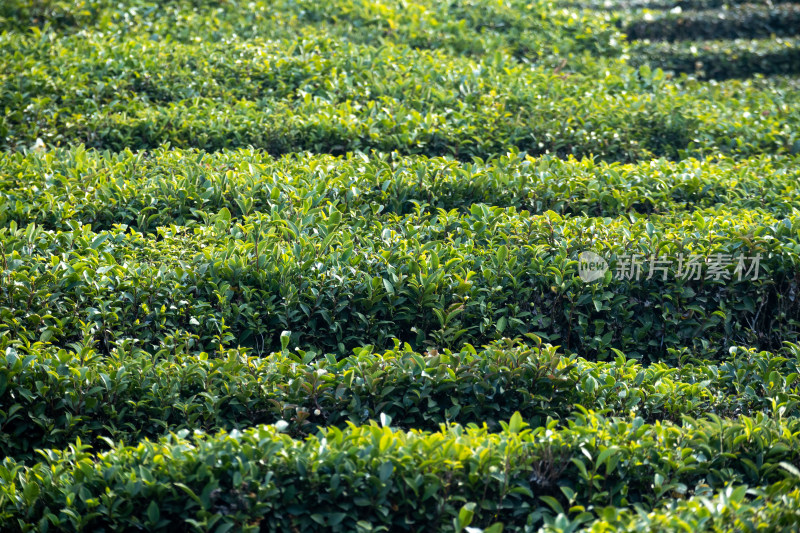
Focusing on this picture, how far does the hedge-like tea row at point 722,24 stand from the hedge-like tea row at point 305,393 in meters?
7.87

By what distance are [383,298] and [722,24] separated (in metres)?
8.84

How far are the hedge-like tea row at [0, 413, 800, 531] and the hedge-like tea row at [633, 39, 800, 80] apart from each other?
287 inches

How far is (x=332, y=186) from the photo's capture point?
5113 mm

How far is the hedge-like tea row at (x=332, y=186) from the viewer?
16.2ft

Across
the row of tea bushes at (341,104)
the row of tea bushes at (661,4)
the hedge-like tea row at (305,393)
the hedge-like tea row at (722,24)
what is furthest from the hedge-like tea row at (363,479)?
the row of tea bushes at (661,4)

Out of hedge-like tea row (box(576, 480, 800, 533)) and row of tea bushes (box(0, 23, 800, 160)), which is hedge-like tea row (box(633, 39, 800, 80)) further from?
hedge-like tea row (box(576, 480, 800, 533))

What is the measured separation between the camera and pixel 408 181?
17.3ft

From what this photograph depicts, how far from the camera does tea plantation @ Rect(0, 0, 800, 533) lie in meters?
2.97

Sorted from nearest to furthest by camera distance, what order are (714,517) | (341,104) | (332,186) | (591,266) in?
1. (714,517)
2. (591,266)
3. (332,186)
4. (341,104)

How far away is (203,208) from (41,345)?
62.0 inches

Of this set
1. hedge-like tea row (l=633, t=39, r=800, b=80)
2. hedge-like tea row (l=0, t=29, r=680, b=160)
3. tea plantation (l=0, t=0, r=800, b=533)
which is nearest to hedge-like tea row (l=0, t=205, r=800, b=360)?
tea plantation (l=0, t=0, r=800, b=533)

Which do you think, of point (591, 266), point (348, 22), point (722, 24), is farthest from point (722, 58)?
point (591, 266)

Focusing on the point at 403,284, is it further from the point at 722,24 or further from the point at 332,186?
the point at 722,24

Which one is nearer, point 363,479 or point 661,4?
point 363,479
